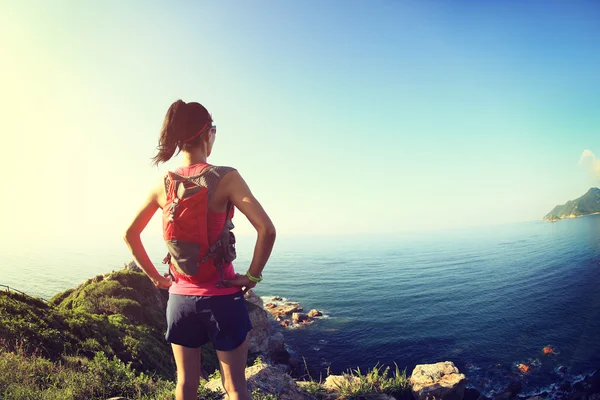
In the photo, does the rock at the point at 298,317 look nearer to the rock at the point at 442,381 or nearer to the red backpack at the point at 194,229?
the rock at the point at 442,381

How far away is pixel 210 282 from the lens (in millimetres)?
2301

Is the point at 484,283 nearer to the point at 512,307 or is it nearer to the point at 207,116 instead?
the point at 512,307

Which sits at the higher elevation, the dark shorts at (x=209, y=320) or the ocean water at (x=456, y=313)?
the dark shorts at (x=209, y=320)

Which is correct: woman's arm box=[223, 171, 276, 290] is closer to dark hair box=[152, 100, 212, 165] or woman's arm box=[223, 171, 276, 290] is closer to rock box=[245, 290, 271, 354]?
dark hair box=[152, 100, 212, 165]

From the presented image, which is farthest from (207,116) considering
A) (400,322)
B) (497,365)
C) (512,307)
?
(512,307)

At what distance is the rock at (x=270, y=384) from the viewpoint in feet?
16.8

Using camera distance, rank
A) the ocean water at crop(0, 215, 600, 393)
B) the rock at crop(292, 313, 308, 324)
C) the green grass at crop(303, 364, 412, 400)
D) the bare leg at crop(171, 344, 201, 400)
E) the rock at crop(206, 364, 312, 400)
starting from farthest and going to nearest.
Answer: the rock at crop(292, 313, 308, 324)
the ocean water at crop(0, 215, 600, 393)
the green grass at crop(303, 364, 412, 400)
the rock at crop(206, 364, 312, 400)
the bare leg at crop(171, 344, 201, 400)

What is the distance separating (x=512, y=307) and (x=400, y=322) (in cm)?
2556

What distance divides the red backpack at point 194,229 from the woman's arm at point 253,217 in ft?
0.35

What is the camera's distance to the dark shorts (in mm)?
2211

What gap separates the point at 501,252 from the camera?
12781 centimetres

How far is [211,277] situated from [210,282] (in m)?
0.04

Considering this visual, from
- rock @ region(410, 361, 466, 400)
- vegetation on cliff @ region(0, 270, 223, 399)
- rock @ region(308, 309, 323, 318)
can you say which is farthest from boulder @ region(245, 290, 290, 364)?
rock @ region(308, 309, 323, 318)

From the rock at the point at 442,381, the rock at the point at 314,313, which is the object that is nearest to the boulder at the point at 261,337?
the rock at the point at 442,381
